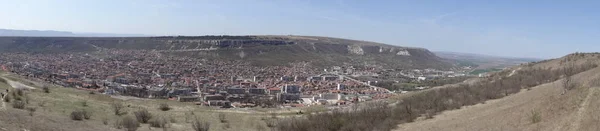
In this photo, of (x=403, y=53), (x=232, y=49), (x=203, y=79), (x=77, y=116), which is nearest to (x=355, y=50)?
(x=403, y=53)

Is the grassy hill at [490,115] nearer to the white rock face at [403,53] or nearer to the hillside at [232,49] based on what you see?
the hillside at [232,49]

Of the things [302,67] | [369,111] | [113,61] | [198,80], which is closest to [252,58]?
[302,67]

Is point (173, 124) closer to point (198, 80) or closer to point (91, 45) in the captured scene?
point (198, 80)

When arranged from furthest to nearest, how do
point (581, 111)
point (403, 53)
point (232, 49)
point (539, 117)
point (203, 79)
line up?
point (403, 53), point (232, 49), point (203, 79), point (539, 117), point (581, 111)

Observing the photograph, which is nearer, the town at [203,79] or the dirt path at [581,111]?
the dirt path at [581,111]

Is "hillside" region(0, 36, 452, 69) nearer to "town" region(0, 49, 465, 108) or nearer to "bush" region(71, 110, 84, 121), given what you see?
"town" region(0, 49, 465, 108)

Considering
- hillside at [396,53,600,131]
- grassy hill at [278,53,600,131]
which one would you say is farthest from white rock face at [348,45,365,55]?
hillside at [396,53,600,131]

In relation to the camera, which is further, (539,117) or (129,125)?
(129,125)

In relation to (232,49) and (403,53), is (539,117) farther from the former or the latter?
(403,53)

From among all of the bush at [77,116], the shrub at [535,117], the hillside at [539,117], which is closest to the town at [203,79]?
the bush at [77,116]
